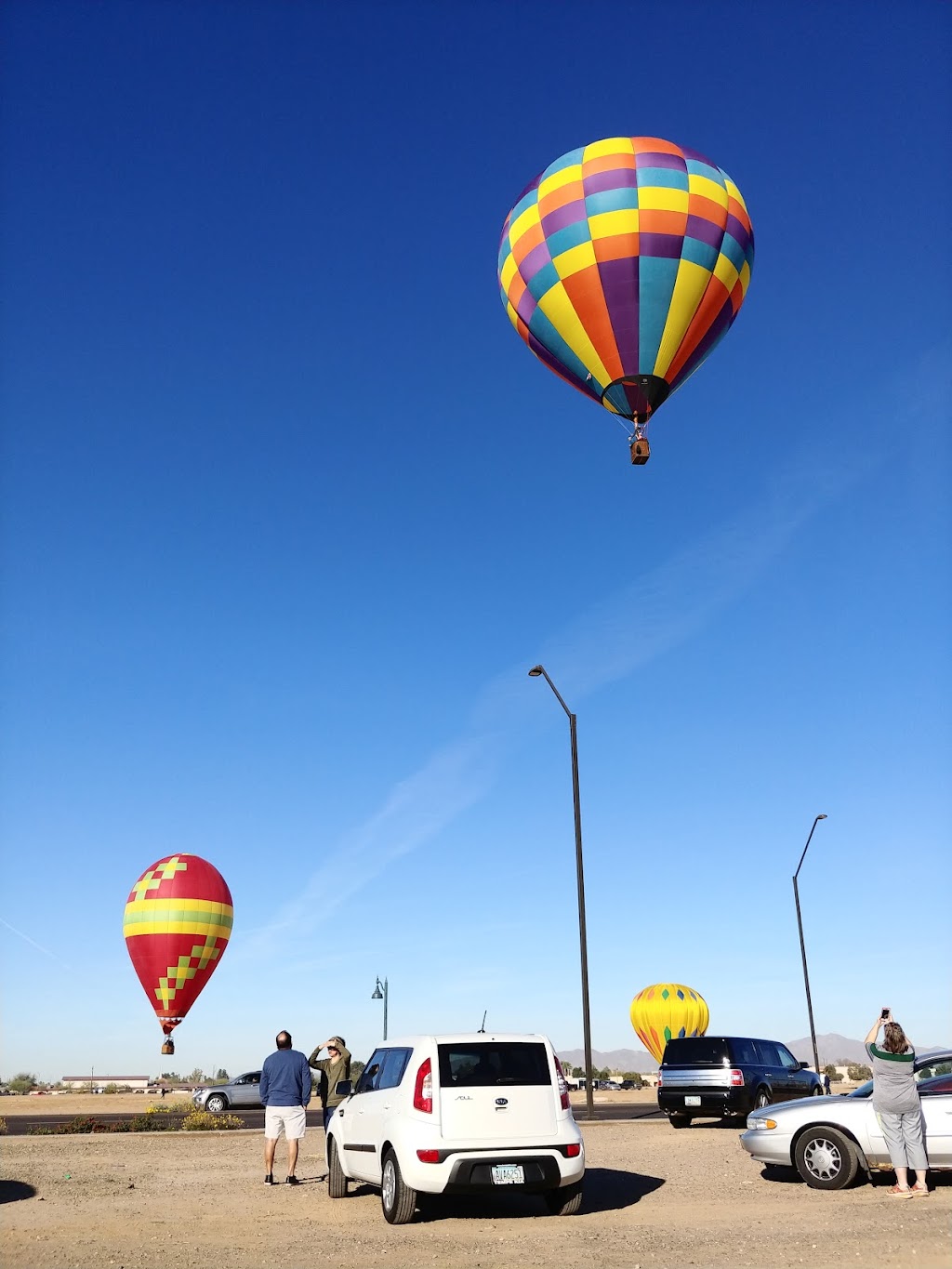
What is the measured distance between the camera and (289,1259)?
8633mm

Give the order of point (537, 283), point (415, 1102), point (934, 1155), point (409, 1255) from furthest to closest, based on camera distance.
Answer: point (537, 283)
point (934, 1155)
point (415, 1102)
point (409, 1255)

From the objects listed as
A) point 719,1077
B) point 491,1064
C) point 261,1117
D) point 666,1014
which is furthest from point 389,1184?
point 666,1014

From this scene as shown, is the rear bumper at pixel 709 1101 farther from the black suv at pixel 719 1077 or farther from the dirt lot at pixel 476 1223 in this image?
the dirt lot at pixel 476 1223

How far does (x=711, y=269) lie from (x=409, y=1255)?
1942 centimetres

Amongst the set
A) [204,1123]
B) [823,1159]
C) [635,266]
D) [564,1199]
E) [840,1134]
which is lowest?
[204,1123]

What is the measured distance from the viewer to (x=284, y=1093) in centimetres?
1334

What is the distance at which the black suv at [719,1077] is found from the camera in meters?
21.4

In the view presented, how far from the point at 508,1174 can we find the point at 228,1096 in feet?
91.3

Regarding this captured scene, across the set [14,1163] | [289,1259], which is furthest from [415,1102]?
[14,1163]

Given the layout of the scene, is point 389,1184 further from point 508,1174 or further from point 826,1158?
point 826,1158

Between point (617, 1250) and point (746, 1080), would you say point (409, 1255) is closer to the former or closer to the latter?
point (617, 1250)

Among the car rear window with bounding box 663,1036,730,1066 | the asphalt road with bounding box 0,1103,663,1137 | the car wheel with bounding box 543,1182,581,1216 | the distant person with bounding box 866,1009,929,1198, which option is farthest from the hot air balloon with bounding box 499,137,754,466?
the asphalt road with bounding box 0,1103,663,1137

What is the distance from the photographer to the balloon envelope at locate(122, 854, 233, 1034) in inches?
1494

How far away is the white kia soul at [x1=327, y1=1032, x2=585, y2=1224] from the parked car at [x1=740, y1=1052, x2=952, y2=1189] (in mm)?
3139
